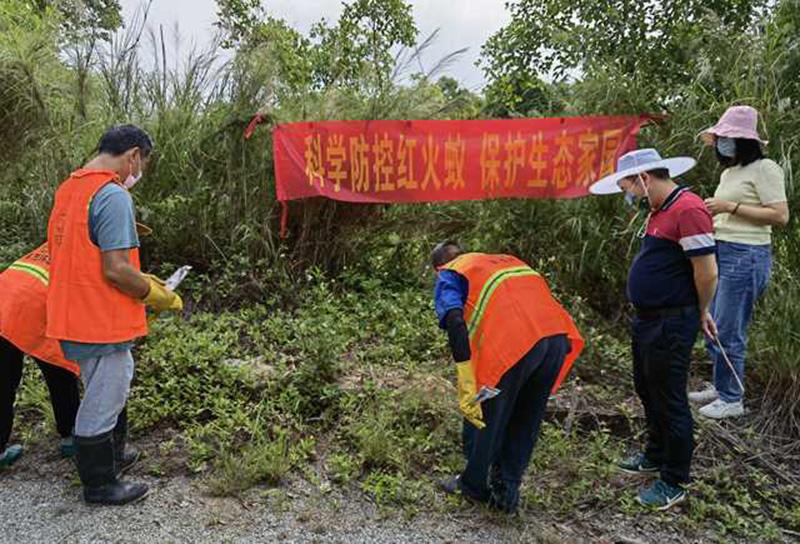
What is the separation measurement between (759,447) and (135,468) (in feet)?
10.00

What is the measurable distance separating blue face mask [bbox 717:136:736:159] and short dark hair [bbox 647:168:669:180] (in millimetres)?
768

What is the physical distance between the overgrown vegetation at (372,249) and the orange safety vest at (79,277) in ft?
2.71

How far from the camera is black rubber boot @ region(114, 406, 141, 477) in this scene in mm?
2635

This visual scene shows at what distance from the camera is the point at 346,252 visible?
200 inches

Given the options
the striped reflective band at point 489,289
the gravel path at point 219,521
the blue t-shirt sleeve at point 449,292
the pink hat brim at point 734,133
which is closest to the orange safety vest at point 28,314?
the gravel path at point 219,521

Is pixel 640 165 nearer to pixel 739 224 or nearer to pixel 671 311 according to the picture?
pixel 671 311

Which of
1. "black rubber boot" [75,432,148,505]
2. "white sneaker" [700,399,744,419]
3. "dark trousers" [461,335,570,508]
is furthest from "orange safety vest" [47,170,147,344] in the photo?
"white sneaker" [700,399,744,419]

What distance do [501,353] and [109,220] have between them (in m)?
1.54

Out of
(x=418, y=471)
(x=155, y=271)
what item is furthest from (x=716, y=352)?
(x=155, y=271)

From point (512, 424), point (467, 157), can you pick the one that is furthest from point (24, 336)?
point (467, 157)

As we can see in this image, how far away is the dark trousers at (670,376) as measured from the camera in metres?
2.37

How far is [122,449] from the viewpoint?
266 centimetres

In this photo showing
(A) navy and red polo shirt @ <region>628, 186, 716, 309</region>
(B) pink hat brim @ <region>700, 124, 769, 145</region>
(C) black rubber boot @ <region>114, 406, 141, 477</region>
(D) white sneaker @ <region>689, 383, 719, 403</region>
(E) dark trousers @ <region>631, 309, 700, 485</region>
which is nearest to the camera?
(A) navy and red polo shirt @ <region>628, 186, 716, 309</region>

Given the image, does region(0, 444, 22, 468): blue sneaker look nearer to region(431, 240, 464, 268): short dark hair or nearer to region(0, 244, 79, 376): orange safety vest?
region(0, 244, 79, 376): orange safety vest
